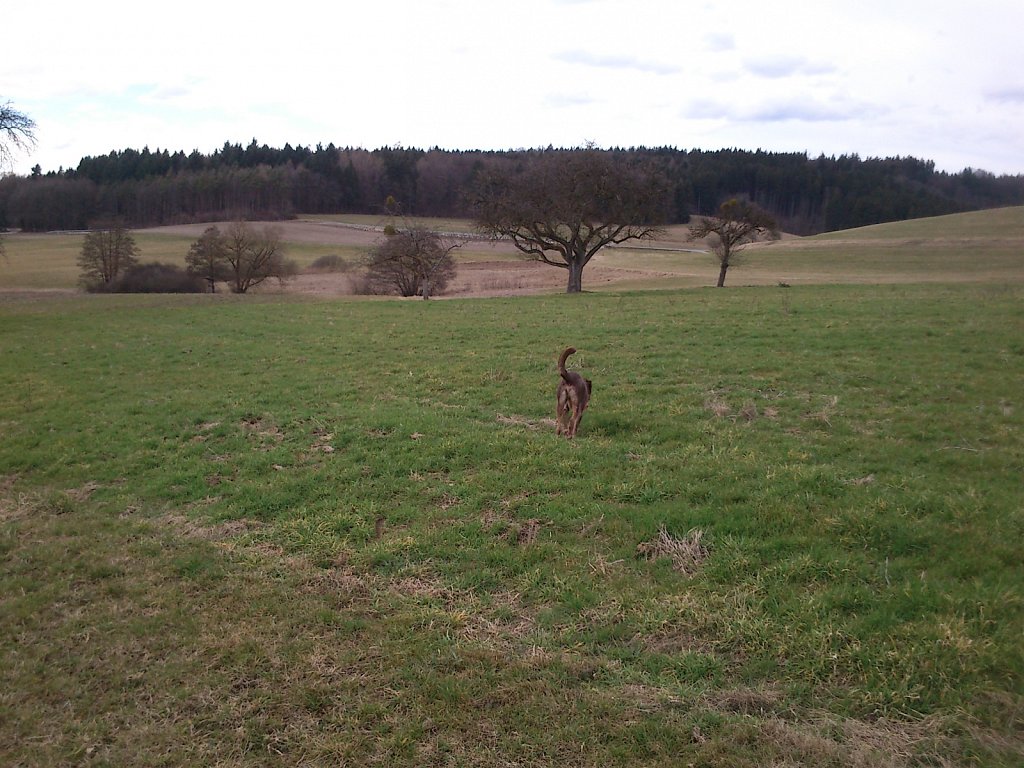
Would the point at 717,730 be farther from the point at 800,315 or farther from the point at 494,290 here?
the point at 494,290

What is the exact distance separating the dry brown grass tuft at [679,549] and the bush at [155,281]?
4832 centimetres

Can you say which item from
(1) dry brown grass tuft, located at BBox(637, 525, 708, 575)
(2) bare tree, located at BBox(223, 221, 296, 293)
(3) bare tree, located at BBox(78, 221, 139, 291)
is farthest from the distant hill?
(3) bare tree, located at BBox(78, 221, 139, 291)

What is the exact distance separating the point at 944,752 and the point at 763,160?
457 ft

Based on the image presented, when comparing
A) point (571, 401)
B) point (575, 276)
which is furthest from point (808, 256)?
point (571, 401)

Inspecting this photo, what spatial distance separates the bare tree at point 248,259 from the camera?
162 feet

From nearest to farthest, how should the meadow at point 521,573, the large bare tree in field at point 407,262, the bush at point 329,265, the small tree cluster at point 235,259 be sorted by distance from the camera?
the meadow at point 521,573
the large bare tree in field at point 407,262
the small tree cluster at point 235,259
the bush at point 329,265

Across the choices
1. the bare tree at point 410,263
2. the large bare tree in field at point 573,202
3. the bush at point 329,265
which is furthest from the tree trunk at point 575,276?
the bush at point 329,265

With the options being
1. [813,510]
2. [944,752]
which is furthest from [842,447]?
[944,752]

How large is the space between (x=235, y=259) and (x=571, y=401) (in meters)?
46.4

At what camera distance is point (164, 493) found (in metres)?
8.15

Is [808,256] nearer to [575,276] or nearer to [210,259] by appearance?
[575,276]

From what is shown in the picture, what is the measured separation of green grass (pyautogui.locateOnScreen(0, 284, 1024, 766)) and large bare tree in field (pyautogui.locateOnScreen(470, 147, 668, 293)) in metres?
25.5

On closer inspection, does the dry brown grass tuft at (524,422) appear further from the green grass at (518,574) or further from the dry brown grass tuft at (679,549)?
the dry brown grass tuft at (679,549)

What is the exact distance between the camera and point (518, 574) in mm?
5863
